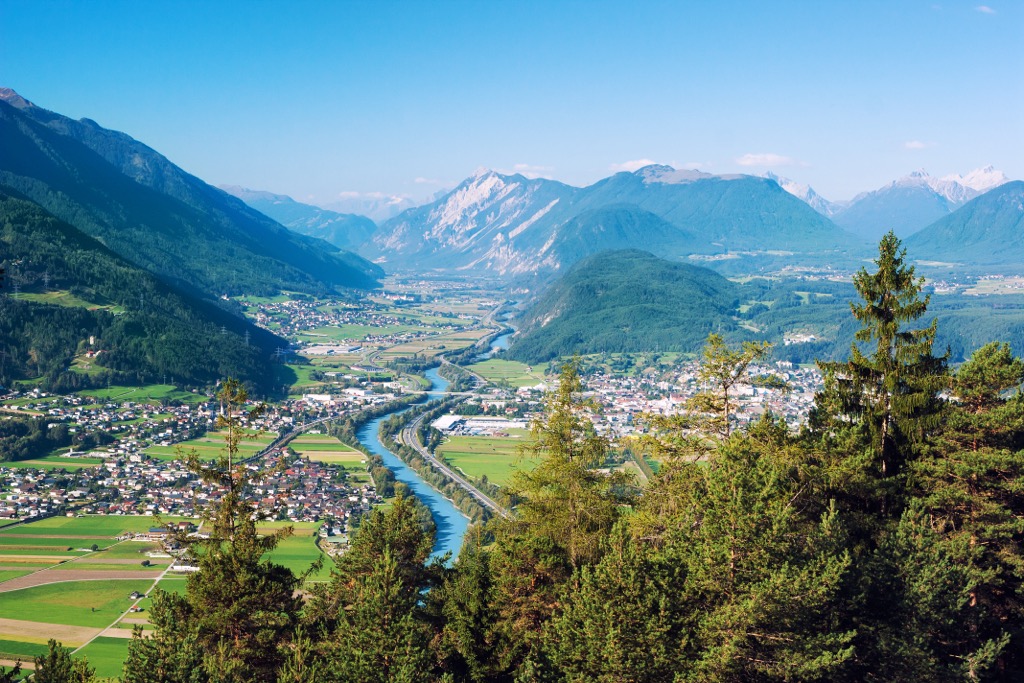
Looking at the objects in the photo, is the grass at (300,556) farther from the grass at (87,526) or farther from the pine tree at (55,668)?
the pine tree at (55,668)

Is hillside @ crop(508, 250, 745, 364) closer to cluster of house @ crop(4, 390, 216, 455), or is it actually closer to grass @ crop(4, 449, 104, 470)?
cluster of house @ crop(4, 390, 216, 455)

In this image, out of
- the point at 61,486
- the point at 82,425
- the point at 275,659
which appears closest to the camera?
the point at 275,659

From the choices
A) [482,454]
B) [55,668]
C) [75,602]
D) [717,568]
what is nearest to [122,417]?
[482,454]

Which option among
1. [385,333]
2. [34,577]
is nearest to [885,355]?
[34,577]

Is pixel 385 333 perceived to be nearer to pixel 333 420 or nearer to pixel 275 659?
pixel 333 420

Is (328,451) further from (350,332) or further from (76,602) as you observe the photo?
(350,332)

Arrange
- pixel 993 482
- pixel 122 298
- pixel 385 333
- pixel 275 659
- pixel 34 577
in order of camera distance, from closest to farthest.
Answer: pixel 275 659 < pixel 993 482 < pixel 34 577 < pixel 122 298 < pixel 385 333

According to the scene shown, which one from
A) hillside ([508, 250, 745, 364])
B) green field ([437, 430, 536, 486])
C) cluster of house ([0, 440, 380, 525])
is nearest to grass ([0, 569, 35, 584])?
cluster of house ([0, 440, 380, 525])
